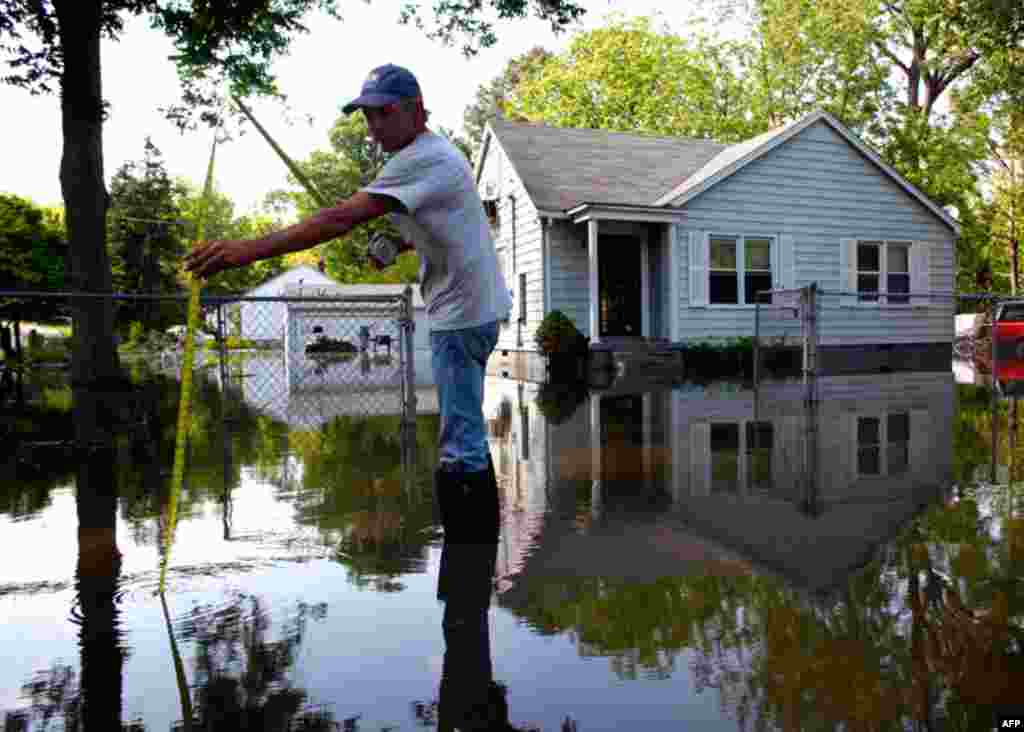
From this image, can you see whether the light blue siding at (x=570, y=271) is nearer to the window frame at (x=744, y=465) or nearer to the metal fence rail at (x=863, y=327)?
the metal fence rail at (x=863, y=327)

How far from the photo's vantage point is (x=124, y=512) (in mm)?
4508

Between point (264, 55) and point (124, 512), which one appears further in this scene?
point (264, 55)

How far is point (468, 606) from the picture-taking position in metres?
2.76

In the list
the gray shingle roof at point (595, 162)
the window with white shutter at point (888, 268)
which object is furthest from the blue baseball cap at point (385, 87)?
the window with white shutter at point (888, 268)

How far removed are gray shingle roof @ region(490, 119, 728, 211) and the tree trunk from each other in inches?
351

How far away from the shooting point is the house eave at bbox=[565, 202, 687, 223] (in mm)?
16031

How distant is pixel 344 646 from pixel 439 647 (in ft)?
0.96

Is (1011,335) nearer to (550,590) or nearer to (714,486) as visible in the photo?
(714,486)

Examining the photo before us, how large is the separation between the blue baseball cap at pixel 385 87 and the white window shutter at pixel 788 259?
1641 centimetres

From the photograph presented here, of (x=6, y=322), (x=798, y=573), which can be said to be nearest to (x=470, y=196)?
(x=798, y=573)

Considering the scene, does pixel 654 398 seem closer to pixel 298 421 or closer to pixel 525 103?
pixel 298 421

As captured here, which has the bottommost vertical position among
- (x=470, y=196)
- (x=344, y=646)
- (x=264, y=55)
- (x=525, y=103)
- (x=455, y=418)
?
(x=344, y=646)

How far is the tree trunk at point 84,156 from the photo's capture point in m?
10.4

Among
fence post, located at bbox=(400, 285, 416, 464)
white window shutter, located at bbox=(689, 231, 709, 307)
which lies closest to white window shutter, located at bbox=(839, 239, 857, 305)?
white window shutter, located at bbox=(689, 231, 709, 307)
